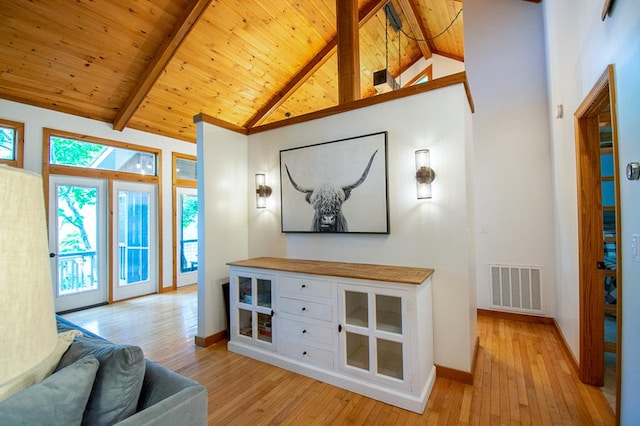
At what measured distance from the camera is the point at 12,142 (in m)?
3.73

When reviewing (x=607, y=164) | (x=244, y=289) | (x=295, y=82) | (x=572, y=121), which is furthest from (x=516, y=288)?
(x=295, y=82)

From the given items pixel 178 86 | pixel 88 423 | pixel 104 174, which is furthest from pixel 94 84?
pixel 88 423

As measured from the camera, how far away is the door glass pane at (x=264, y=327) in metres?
2.77

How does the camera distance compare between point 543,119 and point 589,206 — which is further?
point 543,119

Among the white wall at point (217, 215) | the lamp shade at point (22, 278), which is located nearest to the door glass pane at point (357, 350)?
the white wall at point (217, 215)

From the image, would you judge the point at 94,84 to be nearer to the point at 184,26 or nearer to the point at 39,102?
the point at 39,102

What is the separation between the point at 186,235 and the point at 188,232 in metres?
0.07

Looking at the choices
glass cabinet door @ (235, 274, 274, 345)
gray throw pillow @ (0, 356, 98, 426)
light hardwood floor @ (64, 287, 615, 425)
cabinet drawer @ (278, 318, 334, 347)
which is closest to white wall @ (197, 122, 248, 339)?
glass cabinet door @ (235, 274, 274, 345)

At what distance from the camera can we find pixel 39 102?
3883 millimetres

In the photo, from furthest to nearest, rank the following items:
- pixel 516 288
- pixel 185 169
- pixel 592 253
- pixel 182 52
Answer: pixel 185 169
pixel 182 52
pixel 516 288
pixel 592 253

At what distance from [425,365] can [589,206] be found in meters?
1.67

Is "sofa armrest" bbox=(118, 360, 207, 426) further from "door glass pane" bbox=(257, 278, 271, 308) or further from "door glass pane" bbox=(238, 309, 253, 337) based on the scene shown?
"door glass pane" bbox=(238, 309, 253, 337)

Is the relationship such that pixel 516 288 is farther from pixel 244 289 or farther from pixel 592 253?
pixel 244 289

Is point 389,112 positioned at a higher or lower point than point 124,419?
higher
